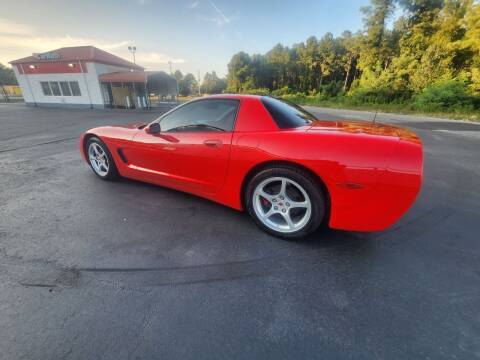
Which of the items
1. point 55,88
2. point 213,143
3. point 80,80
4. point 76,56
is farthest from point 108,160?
point 55,88

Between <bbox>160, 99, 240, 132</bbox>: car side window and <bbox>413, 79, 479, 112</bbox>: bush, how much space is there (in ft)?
66.1

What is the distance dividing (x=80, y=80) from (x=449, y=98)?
2922cm

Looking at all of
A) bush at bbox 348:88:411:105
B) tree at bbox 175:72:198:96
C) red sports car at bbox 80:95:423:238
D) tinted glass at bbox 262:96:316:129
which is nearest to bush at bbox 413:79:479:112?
bush at bbox 348:88:411:105

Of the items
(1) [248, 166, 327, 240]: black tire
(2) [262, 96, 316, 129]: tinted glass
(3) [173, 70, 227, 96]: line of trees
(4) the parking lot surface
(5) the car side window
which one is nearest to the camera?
(4) the parking lot surface

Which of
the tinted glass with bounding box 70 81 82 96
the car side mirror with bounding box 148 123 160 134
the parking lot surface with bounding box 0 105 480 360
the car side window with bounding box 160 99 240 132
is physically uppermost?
the tinted glass with bounding box 70 81 82 96

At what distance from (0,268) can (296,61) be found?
54.9m

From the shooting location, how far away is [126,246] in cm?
217

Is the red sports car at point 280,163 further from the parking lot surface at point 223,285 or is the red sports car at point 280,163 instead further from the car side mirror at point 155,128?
the parking lot surface at point 223,285

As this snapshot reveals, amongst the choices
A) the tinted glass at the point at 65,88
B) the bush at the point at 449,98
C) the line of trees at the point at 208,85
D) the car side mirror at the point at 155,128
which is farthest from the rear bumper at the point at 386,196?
the line of trees at the point at 208,85

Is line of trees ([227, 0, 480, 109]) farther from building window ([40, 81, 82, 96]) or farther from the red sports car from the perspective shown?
building window ([40, 81, 82, 96])

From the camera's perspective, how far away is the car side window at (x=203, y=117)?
2.45 metres

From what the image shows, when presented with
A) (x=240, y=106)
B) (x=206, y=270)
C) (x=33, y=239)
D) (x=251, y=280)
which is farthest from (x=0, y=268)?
(x=240, y=106)

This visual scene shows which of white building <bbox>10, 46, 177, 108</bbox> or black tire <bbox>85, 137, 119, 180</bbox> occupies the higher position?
white building <bbox>10, 46, 177, 108</bbox>

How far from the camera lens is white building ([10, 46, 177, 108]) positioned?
18547 millimetres
